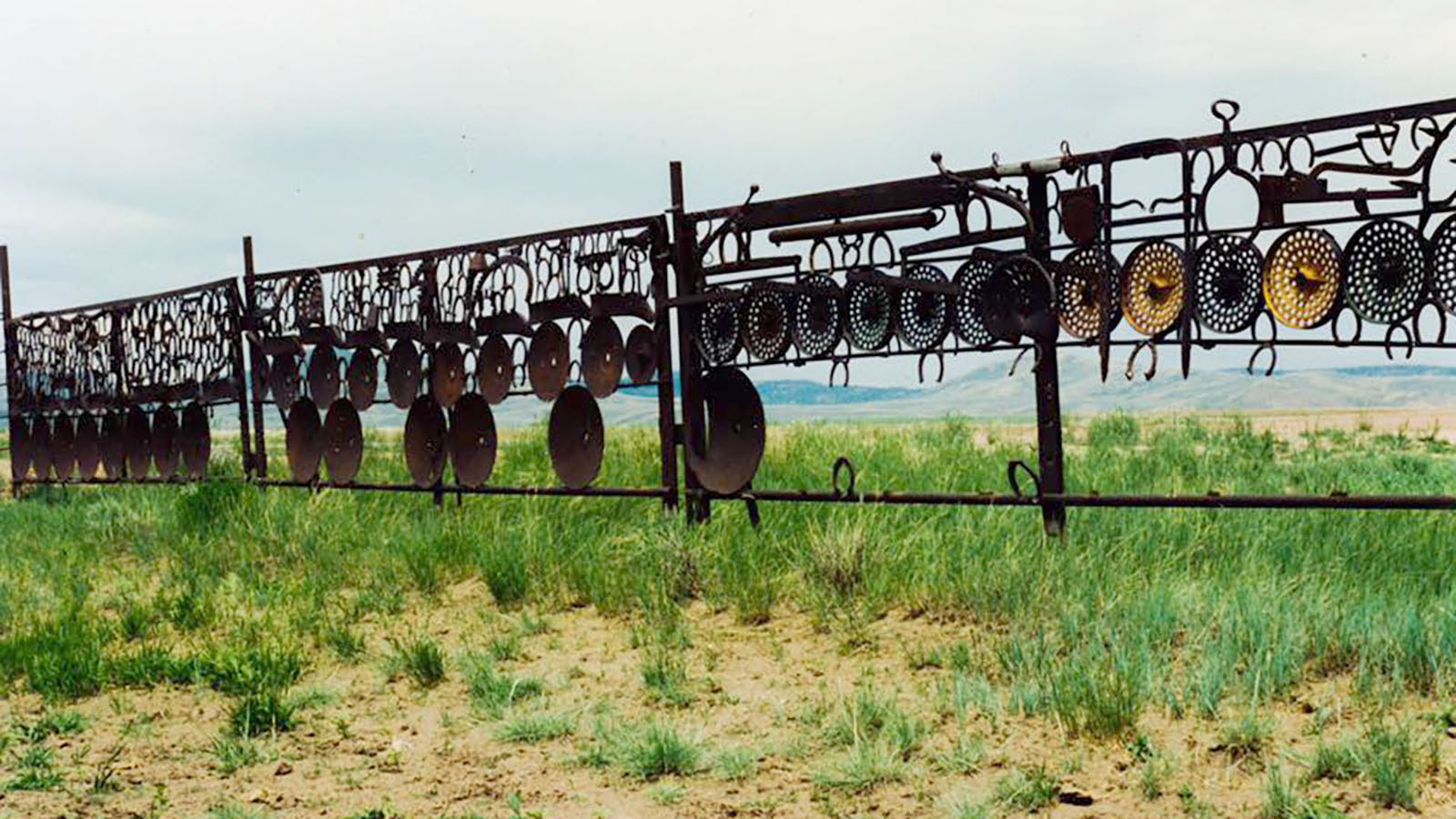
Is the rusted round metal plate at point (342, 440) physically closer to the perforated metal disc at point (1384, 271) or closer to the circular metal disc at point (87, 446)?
the circular metal disc at point (87, 446)

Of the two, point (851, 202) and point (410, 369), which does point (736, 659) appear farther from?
point (410, 369)

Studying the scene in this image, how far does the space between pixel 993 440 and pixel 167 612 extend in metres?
11.1

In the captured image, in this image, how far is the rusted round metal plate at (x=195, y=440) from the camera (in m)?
12.8

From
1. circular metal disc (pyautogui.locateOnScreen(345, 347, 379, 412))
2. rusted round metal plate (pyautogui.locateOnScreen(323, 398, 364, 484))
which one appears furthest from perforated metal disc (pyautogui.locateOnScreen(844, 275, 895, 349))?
rusted round metal plate (pyautogui.locateOnScreen(323, 398, 364, 484))

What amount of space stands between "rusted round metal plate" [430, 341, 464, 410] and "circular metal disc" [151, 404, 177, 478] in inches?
172

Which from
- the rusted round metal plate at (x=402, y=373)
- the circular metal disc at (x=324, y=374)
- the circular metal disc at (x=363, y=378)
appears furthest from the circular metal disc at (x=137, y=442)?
the rusted round metal plate at (x=402, y=373)

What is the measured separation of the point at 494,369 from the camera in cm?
954

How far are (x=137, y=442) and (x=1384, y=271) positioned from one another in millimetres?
11679

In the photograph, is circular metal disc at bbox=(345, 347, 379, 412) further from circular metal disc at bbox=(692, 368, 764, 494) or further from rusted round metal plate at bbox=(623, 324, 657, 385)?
circular metal disc at bbox=(692, 368, 764, 494)

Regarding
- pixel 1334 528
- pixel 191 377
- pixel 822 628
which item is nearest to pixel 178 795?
pixel 822 628

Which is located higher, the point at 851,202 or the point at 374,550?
the point at 851,202

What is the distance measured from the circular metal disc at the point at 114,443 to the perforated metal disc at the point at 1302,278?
37.5 ft

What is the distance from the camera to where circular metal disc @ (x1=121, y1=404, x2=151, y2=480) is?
13609mm

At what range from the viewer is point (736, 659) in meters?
5.77
